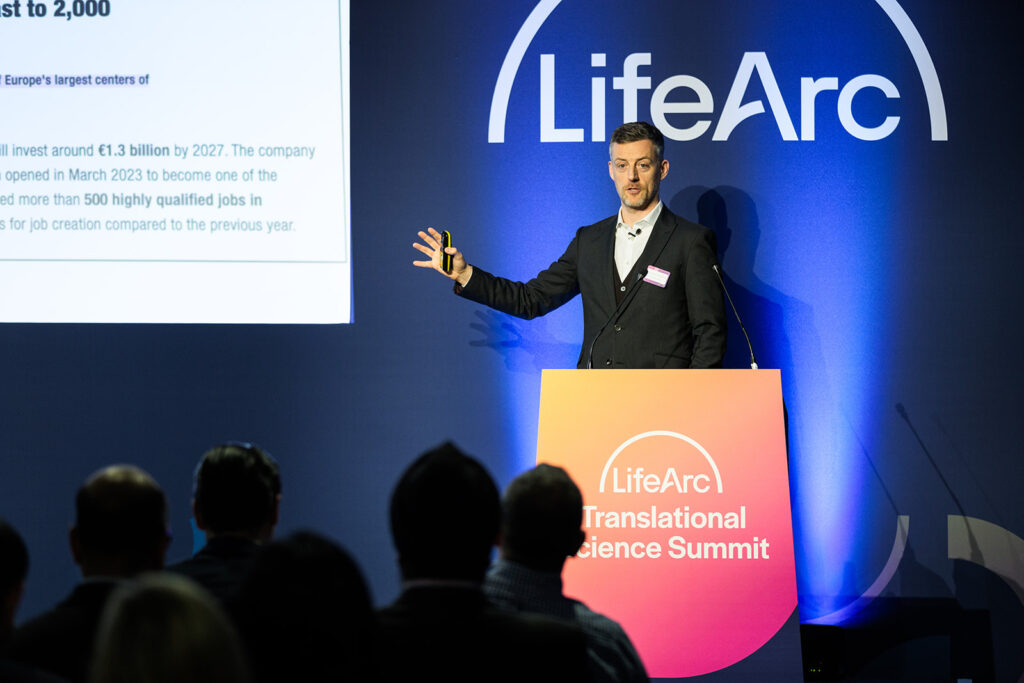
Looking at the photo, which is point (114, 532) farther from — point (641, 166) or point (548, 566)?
point (641, 166)

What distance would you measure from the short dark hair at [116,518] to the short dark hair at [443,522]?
0.50 meters

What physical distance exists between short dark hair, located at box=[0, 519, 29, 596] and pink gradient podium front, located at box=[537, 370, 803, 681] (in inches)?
74.9

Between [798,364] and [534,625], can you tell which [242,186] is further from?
[534,625]

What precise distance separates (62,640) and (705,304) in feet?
8.92

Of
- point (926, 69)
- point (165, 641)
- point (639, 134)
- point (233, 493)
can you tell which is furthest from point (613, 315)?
point (165, 641)

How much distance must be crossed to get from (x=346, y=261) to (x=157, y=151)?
93 cm

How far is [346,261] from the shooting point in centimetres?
456

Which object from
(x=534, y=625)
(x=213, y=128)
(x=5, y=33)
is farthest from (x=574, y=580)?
(x=5, y=33)

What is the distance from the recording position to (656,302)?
397 cm

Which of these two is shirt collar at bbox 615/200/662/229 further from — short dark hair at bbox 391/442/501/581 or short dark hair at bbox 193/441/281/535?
short dark hair at bbox 391/442/501/581

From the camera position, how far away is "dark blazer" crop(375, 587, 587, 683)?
1.40 meters

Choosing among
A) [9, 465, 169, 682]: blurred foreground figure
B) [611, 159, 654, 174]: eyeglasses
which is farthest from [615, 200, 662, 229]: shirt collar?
[9, 465, 169, 682]: blurred foreground figure

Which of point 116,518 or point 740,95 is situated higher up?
point 740,95

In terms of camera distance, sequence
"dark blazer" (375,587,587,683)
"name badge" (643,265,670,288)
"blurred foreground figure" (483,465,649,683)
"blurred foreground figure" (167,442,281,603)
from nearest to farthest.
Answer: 1. "dark blazer" (375,587,587,683)
2. "blurred foreground figure" (483,465,649,683)
3. "blurred foreground figure" (167,442,281,603)
4. "name badge" (643,265,670,288)
